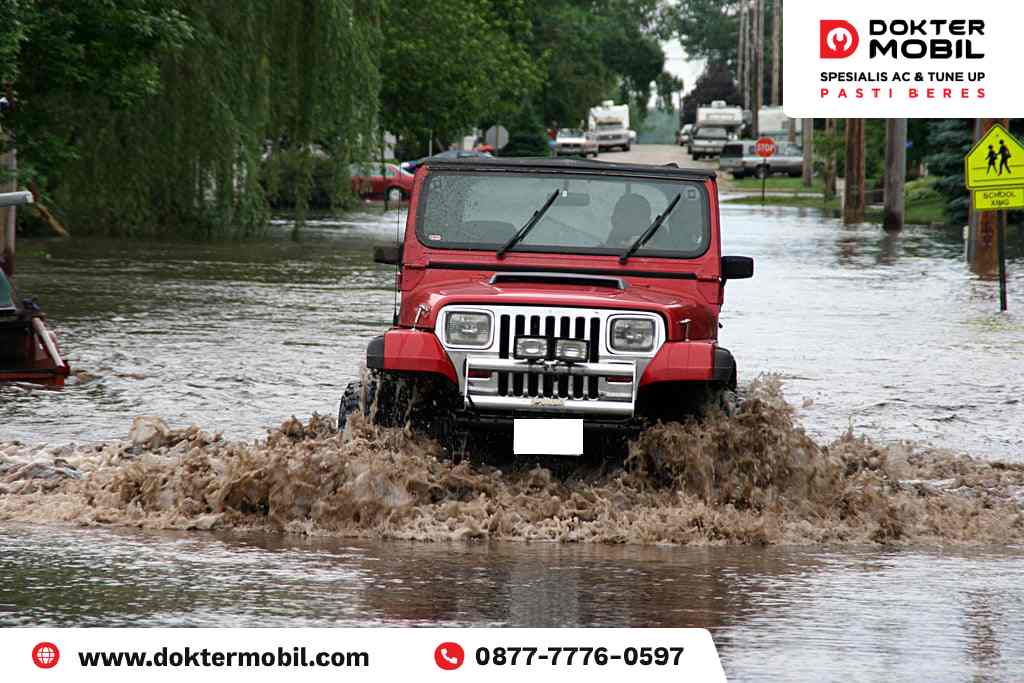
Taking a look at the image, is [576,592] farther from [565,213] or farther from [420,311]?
[565,213]

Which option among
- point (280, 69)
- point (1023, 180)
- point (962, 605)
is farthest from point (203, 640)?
point (280, 69)

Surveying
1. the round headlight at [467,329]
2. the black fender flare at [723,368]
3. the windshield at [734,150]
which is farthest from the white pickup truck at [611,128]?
the round headlight at [467,329]

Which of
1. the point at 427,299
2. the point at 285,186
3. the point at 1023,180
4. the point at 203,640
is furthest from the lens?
the point at 285,186

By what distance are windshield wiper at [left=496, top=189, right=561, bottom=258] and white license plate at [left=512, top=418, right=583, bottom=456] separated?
1.38 metres

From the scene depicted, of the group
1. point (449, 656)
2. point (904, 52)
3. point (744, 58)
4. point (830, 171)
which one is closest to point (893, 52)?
point (904, 52)

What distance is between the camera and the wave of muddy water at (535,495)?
9625 mm

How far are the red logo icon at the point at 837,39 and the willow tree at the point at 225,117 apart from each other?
672 centimetres

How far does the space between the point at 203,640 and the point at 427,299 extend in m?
4.70

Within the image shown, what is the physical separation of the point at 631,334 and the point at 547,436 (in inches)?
26.7

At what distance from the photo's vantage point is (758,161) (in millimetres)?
89125

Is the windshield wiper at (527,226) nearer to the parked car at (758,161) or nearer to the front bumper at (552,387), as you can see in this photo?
the front bumper at (552,387)

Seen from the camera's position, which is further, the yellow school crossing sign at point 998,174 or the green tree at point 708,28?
the green tree at point 708,28

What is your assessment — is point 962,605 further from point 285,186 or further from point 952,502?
point 285,186

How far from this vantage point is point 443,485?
33.0 ft
